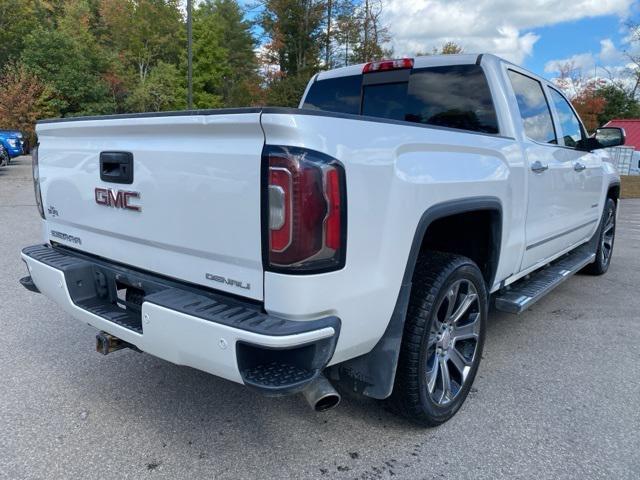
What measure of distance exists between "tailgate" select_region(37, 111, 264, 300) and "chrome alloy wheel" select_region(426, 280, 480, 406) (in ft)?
3.79

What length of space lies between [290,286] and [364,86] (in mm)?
2565

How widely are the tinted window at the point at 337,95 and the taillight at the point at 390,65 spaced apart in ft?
0.34

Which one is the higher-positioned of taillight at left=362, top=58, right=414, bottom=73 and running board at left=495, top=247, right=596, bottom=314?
taillight at left=362, top=58, right=414, bottom=73

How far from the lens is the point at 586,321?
4527 mm

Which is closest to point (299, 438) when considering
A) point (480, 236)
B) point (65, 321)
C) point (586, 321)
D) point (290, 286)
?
point (290, 286)

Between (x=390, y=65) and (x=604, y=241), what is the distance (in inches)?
156

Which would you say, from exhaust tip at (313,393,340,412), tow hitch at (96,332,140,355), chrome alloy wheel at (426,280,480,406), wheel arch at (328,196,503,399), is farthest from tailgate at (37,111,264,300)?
chrome alloy wheel at (426,280,480,406)

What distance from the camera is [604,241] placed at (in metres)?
6.16

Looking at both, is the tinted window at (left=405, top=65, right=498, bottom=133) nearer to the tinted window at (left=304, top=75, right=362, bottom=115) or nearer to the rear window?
the rear window

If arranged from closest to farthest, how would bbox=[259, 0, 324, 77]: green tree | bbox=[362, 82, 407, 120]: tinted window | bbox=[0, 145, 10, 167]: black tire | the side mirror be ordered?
bbox=[362, 82, 407, 120]: tinted window, the side mirror, bbox=[0, 145, 10, 167]: black tire, bbox=[259, 0, 324, 77]: green tree

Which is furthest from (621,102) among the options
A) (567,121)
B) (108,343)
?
(108,343)

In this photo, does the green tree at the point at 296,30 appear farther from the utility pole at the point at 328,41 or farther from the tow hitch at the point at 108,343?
the tow hitch at the point at 108,343

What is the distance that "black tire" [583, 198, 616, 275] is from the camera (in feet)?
19.1

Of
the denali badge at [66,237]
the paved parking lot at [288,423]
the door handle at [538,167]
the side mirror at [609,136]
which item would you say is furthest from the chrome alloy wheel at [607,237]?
the denali badge at [66,237]
